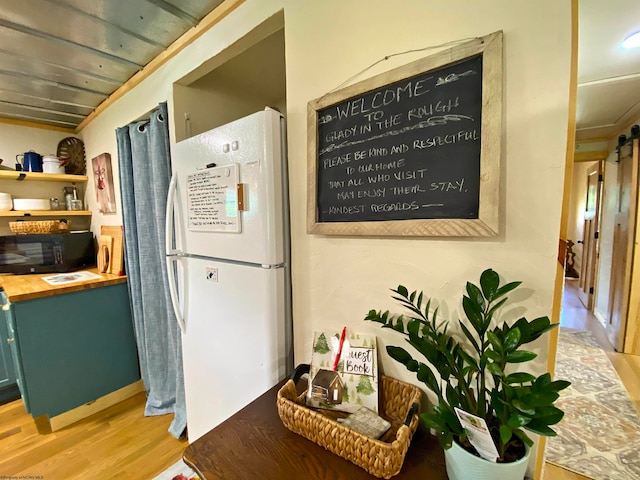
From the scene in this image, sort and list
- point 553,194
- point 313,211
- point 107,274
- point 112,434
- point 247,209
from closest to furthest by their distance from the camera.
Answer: point 553,194 < point 313,211 < point 247,209 < point 112,434 < point 107,274

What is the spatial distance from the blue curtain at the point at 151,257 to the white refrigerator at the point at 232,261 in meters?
0.39

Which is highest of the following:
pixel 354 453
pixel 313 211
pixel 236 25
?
pixel 236 25

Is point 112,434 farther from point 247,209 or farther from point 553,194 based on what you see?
point 553,194

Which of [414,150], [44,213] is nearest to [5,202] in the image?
[44,213]

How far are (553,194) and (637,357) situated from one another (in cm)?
358

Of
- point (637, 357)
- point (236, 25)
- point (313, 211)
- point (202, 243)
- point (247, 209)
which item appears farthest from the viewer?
point (637, 357)

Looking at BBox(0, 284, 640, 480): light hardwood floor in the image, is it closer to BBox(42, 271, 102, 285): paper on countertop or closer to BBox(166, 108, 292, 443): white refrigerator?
BBox(166, 108, 292, 443): white refrigerator

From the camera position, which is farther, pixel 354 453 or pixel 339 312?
pixel 339 312

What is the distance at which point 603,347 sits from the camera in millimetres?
2953

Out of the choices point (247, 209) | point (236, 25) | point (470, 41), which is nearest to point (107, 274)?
point (247, 209)

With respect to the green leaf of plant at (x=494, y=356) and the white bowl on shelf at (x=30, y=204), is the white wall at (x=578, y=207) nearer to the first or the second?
the green leaf of plant at (x=494, y=356)

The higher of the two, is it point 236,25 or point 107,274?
point 236,25

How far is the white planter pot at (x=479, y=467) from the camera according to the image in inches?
20.7

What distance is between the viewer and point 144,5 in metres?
1.20
